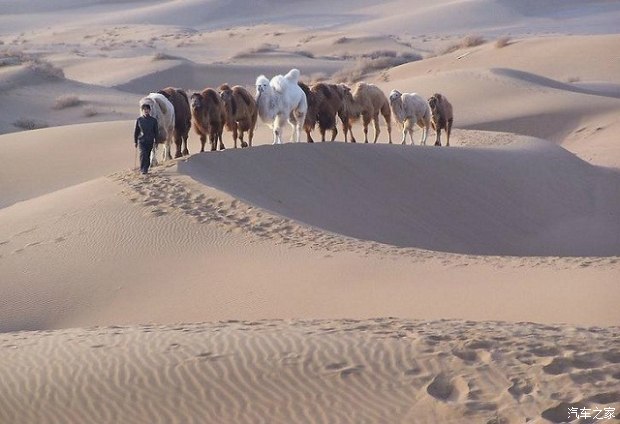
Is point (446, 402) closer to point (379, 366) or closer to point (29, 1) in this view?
point (379, 366)

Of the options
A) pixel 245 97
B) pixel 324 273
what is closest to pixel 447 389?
pixel 324 273

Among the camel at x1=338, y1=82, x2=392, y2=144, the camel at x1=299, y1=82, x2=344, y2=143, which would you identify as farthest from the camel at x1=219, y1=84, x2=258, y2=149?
the camel at x1=338, y1=82, x2=392, y2=144

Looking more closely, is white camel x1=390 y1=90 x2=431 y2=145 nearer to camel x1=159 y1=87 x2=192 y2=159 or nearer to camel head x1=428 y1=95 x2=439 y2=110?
camel head x1=428 y1=95 x2=439 y2=110

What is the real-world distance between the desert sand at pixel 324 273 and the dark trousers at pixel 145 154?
1.17 feet

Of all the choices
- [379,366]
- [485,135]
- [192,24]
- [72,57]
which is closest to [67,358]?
[379,366]

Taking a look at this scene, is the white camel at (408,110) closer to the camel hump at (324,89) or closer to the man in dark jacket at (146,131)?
the camel hump at (324,89)

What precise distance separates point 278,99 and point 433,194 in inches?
139

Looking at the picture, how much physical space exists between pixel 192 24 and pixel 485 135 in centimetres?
7983

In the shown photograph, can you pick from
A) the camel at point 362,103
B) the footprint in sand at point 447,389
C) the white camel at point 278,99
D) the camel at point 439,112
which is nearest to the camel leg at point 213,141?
the white camel at point 278,99

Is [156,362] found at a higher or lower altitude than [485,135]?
higher

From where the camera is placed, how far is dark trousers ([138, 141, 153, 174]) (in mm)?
16547

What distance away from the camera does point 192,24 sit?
4102 inches

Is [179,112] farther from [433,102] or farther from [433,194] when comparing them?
[433,102]

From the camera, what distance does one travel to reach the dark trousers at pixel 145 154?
1655 centimetres
